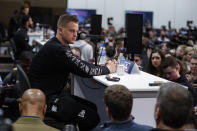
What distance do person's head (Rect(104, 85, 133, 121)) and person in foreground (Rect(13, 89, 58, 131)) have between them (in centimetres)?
35

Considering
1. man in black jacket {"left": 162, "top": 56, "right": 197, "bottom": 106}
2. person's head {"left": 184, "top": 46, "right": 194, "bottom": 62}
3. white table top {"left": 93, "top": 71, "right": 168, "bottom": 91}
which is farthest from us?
person's head {"left": 184, "top": 46, "right": 194, "bottom": 62}

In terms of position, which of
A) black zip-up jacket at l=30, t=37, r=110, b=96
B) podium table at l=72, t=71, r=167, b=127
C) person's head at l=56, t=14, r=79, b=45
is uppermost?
person's head at l=56, t=14, r=79, b=45

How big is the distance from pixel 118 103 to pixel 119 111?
0.15 ft

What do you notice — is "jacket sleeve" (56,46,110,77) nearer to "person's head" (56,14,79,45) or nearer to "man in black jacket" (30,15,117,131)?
"man in black jacket" (30,15,117,131)

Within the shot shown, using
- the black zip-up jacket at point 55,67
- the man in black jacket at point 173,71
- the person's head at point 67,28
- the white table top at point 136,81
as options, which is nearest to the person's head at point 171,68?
the man in black jacket at point 173,71

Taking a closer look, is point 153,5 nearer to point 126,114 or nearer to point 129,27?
point 129,27

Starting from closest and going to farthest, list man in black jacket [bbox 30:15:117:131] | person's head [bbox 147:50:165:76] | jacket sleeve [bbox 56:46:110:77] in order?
man in black jacket [bbox 30:15:117:131] → jacket sleeve [bbox 56:46:110:77] → person's head [bbox 147:50:165:76]

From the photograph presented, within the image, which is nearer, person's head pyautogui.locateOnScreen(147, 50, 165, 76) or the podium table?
the podium table

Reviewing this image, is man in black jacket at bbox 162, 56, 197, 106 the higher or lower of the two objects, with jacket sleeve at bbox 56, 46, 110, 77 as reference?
lower

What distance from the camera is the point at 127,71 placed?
3.39 meters

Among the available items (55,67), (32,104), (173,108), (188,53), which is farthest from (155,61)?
(173,108)

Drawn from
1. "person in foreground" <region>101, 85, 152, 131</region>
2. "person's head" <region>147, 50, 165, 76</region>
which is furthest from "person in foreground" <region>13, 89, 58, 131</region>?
"person's head" <region>147, 50, 165, 76</region>

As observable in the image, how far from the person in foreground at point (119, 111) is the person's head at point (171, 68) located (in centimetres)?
143

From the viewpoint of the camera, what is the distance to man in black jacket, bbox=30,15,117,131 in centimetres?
271
